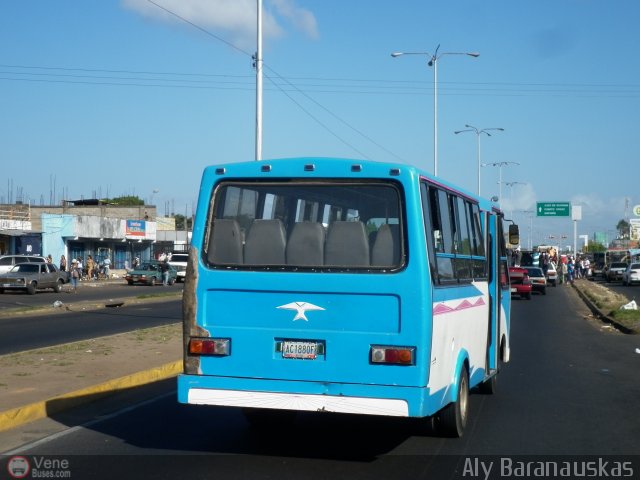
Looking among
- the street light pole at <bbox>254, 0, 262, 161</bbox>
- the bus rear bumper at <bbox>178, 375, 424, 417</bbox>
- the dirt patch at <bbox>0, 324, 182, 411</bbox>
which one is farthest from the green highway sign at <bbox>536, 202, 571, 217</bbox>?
the bus rear bumper at <bbox>178, 375, 424, 417</bbox>

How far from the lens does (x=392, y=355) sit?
24.2 ft

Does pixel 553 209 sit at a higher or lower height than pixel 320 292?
higher

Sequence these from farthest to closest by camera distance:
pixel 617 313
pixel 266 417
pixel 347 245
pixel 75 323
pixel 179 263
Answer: pixel 179 263
pixel 617 313
pixel 75 323
pixel 266 417
pixel 347 245

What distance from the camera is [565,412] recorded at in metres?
10.5

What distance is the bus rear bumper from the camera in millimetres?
7336

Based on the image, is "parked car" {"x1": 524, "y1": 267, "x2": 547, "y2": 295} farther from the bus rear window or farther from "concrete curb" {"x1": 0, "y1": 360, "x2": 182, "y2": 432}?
the bus rear window

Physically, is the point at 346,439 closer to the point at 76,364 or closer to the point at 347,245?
the point at 347,245

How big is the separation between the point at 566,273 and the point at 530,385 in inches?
1946

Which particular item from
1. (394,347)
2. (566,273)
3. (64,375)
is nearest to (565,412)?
(394,347)

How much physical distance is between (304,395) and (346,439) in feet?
4.81

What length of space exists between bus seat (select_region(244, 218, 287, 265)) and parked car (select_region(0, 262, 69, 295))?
34.2 metres

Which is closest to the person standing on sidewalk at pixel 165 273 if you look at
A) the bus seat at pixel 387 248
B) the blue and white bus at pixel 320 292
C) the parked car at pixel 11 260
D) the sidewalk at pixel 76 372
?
the parked car at pixel 11 260

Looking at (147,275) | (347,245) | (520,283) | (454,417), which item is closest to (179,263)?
(147,275)

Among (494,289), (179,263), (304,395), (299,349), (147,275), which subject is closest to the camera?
(304,395)
